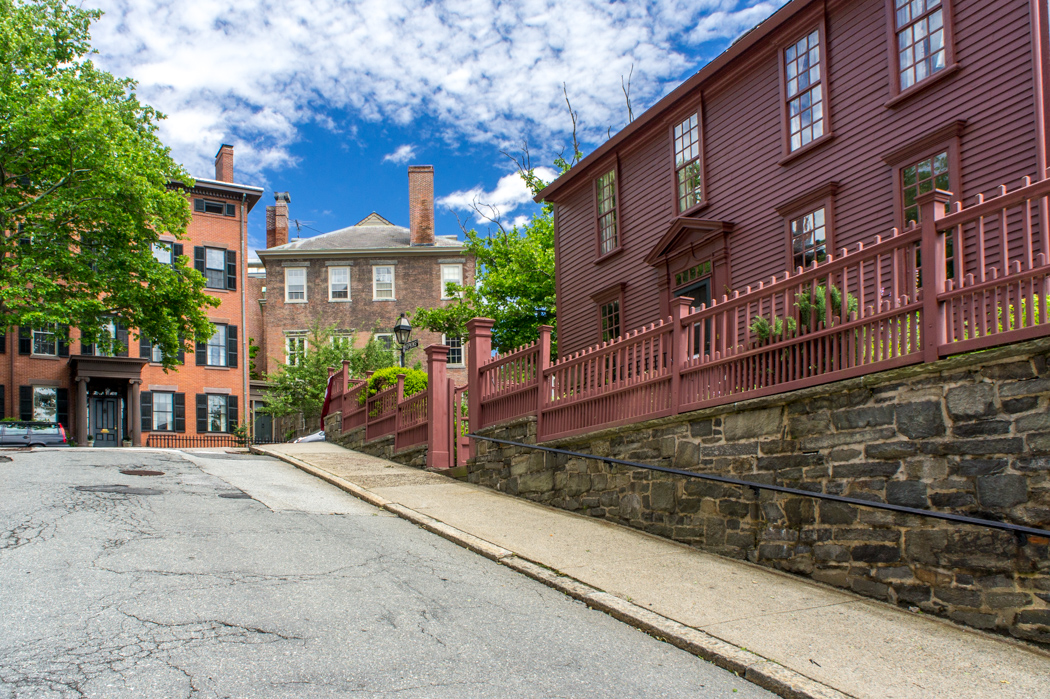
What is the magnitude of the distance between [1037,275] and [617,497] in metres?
5.27

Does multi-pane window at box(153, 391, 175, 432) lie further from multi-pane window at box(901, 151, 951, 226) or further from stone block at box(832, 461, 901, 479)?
stone block at box(832, 461, 901, 479)

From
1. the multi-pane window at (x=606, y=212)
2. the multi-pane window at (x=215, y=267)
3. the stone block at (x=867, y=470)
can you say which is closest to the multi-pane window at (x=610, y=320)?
the multi-pane window at (x=606, y=212)

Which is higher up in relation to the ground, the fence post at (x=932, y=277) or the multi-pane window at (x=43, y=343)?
the multi-pane window at (x=43, y=343)

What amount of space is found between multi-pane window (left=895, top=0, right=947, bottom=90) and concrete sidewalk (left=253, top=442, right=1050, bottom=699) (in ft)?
26.1

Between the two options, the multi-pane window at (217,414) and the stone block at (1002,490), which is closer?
the stone block at (1002,490)

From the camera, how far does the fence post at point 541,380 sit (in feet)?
38.1

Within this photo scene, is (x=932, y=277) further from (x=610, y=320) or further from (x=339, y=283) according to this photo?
(x=339, y=283)


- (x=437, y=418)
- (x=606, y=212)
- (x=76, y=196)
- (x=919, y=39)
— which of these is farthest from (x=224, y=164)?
(x=919, y=39)

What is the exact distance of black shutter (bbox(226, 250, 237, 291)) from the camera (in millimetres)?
34125

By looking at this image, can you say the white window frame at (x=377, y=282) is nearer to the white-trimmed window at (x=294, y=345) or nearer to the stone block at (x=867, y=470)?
the white-trimmed window at (x=294, y=345)

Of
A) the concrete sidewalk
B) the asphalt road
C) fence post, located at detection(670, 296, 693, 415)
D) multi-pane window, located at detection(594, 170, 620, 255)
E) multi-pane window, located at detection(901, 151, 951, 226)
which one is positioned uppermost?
multi-pane window, located at detection(594, 170, 620, 255)

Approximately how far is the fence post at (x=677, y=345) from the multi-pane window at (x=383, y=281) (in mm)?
31797

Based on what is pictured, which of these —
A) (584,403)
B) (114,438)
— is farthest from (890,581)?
(114,438)

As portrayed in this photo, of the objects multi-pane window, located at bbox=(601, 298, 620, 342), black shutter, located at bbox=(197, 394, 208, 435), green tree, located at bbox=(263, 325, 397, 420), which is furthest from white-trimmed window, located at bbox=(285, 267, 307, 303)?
multi-pane window, located at bbox=(601, 298, 620, 342)
